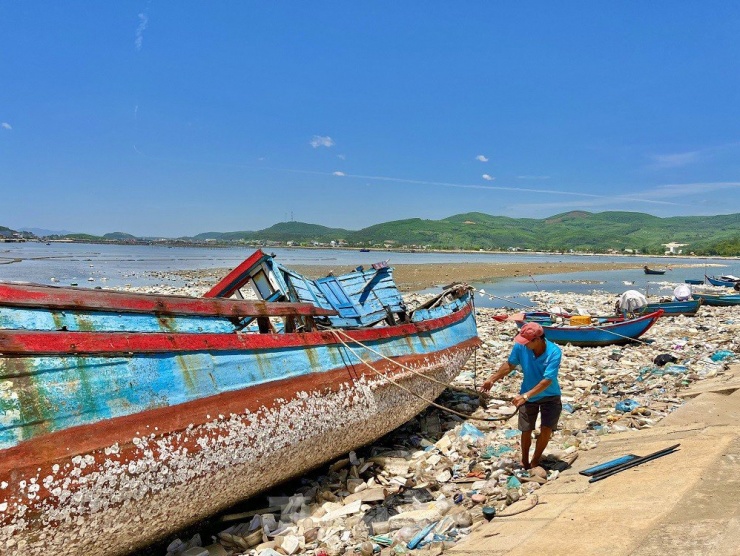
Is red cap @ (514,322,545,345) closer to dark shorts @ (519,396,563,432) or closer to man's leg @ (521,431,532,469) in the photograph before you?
dark shorts @ (519,396,563,432)

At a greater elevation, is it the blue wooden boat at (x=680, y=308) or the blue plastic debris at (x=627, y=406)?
the blue wooden boat at (x=680, y=308)

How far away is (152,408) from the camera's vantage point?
3926 mm

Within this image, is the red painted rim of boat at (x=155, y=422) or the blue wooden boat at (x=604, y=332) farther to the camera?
the blue wooden boat at (x=604, y=332)

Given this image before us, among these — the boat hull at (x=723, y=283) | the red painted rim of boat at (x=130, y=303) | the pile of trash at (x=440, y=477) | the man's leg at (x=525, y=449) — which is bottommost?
the pile of trash at (x=440, y=477)

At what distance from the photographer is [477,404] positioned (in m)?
8.80

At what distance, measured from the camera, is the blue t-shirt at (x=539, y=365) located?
5.07 meters

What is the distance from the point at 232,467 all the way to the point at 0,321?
89.7 inches

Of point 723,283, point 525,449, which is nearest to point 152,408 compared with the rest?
point 525,449

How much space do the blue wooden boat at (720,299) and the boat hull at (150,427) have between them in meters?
24.6

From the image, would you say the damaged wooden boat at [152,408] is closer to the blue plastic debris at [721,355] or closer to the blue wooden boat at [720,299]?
the blue plastic debris at [721,355]

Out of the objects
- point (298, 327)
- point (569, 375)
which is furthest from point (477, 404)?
point (298, 327)

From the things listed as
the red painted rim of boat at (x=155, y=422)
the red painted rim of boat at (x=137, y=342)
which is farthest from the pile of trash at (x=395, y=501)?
the red painted rim of boat at (x=137, y=342)

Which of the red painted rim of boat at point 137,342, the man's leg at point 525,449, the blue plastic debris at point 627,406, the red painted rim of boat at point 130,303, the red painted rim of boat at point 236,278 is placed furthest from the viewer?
the blue plastic debris at point 627,406

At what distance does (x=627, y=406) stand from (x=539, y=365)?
12.6 ft
